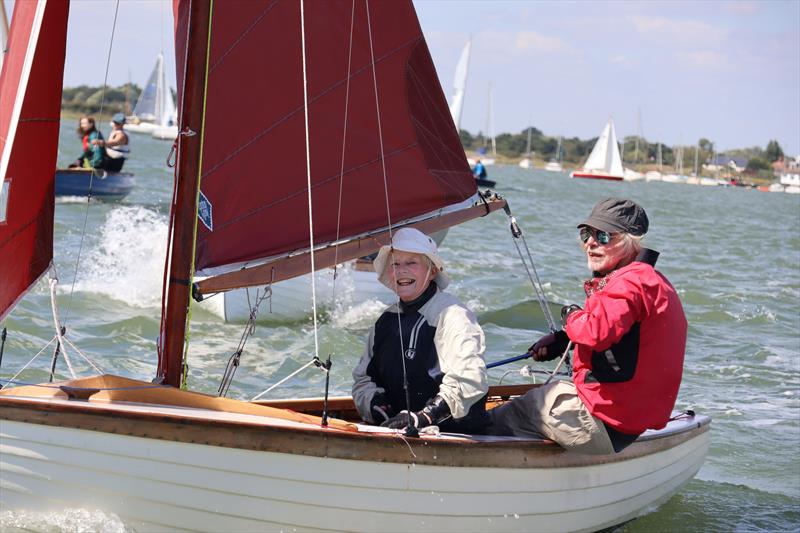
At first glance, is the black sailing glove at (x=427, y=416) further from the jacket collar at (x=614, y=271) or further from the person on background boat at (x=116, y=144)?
the person on background boat at (x=116, y=144)

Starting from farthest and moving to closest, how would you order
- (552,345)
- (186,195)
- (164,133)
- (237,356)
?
(164,133) → (237,356) → (552,345) → (186,195)

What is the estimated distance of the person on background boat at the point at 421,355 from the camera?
4000 millimetres

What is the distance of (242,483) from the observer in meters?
3.70

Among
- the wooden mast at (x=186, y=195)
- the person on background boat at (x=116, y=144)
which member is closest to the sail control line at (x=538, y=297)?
the wooden mast at (x=186, y=195)

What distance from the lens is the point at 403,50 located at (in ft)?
18.8

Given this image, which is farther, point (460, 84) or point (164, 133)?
point (164, 133)

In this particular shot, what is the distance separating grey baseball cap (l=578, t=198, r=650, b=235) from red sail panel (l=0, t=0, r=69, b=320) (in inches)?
82.6

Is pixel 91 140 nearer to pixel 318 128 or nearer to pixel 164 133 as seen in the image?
pixel 318 128

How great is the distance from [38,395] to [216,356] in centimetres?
442

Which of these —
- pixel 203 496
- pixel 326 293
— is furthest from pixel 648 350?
pixel 326 293

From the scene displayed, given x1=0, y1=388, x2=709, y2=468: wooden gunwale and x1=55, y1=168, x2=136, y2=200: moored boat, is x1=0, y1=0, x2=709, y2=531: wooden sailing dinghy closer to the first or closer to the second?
x1=0, y1=388, x2=709, y2=468: wooden gunwale

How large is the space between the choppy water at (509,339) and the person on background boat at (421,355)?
3.69 feet

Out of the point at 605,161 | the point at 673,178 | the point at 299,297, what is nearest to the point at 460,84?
the point at 299,297

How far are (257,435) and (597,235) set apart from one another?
1449 mm
